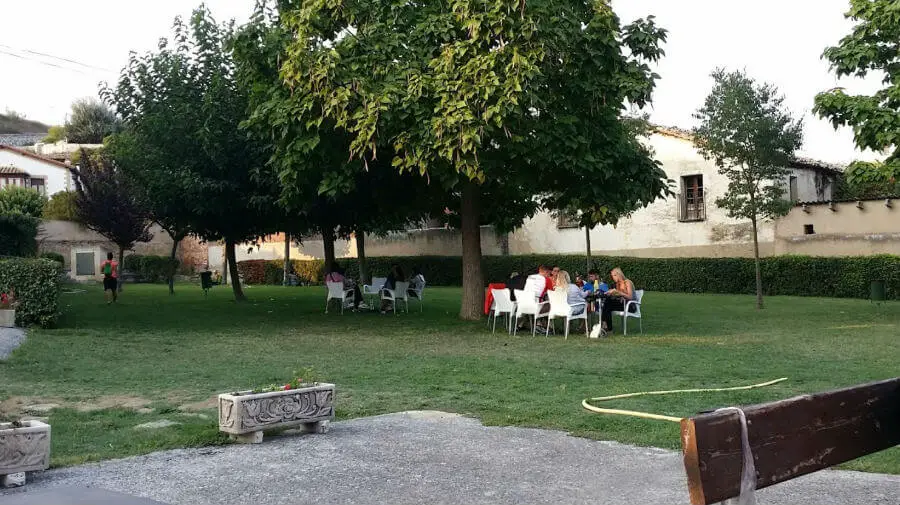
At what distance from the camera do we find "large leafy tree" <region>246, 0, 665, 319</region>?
15.6m

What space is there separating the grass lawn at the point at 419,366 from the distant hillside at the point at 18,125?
95.3m

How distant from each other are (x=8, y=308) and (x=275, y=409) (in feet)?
40.1

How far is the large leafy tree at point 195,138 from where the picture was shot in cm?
2192

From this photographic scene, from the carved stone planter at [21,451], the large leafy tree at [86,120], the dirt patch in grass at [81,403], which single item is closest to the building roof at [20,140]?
the large leafy tree at [86,120]

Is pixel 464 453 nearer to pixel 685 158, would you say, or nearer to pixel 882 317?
pixel 882 317

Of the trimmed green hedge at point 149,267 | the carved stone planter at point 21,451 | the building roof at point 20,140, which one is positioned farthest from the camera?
the building roof at point 20,140

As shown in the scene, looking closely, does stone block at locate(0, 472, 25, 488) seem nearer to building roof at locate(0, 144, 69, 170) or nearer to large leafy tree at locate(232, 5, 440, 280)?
large leafy tree at locate(232, 5, 440, 280)

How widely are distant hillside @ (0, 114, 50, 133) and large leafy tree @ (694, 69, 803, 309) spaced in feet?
320

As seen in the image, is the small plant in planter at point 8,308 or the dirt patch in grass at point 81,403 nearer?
the dirt patch in grass at point 81,403

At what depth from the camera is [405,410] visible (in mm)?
8898

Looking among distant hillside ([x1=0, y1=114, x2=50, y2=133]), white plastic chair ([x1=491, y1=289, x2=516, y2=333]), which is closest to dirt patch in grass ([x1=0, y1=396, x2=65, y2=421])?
white plastic chair ([x1=491, y1=289, x2=516, y2=333])

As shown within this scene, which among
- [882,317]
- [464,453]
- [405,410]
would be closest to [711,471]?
[464,453]

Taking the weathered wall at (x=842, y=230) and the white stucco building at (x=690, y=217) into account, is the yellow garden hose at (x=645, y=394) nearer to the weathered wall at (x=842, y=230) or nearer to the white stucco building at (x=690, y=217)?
the weathered wall at (x=842, y=230)

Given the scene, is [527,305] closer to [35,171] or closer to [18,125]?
[35,171]
